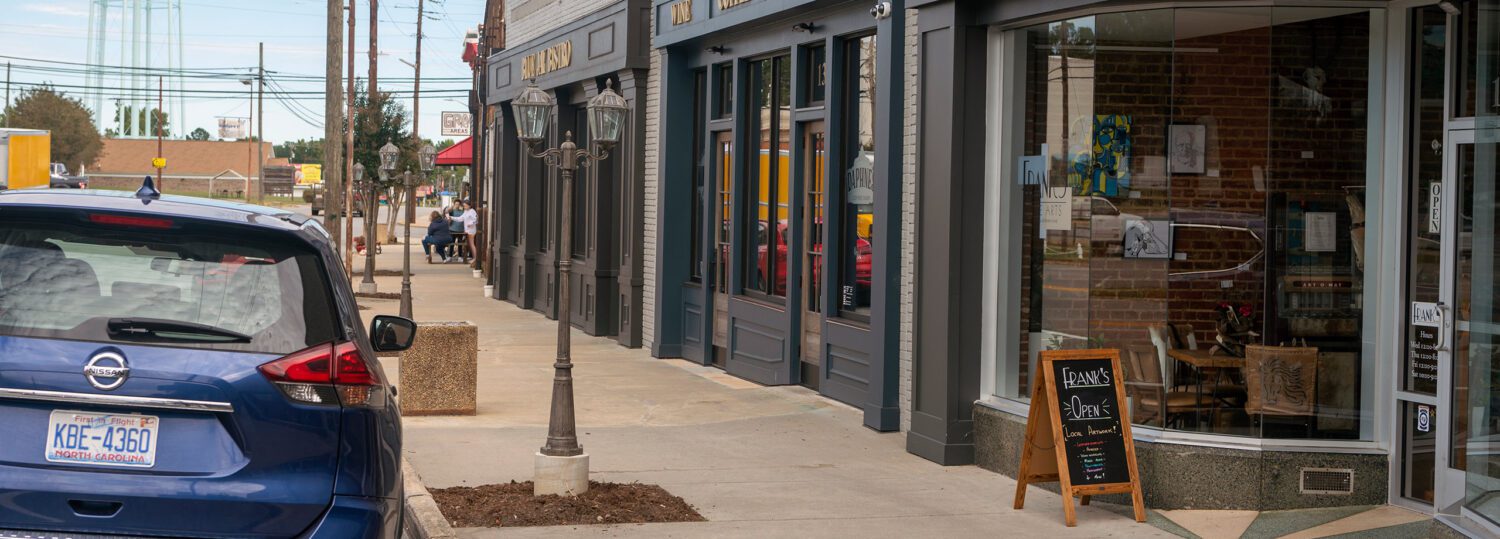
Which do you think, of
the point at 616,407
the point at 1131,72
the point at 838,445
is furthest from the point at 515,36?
the point at 1131,72

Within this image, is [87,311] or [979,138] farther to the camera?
[979,138]

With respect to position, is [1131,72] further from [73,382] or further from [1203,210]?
[73,382]

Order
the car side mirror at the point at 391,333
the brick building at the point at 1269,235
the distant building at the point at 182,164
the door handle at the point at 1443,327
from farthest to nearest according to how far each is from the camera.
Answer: the distant building at the point at 182,164 → the brick building at the point at 1269,235 → the door handle at the point at 1443,327 → the car side mirror at the point at 391,333

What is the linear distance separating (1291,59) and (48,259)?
21.1ft

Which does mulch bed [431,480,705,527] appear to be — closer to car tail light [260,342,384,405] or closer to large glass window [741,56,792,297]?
car tail light [260,342,384,405]

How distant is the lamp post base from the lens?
824 centimetres

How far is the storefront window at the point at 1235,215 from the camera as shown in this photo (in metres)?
8.25

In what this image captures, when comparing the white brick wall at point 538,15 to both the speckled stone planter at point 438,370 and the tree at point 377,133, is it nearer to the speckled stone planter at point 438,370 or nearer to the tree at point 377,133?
the speckled stone planter at point 438,370

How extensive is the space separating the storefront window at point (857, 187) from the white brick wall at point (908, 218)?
877 mm

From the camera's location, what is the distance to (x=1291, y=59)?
8.27 metres

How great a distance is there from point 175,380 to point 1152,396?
18.9 feet

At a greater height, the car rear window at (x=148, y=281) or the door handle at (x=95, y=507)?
the car rear window at (x=148, y=281)

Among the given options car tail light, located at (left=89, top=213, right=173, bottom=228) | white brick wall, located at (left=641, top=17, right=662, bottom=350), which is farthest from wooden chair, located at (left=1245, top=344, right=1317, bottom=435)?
white brick wall, located at (left=641, top=17, right=662, bottom=350)

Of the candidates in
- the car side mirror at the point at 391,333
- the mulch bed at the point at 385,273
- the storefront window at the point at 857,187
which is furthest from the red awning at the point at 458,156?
the car side mirror at the point at 391,333
